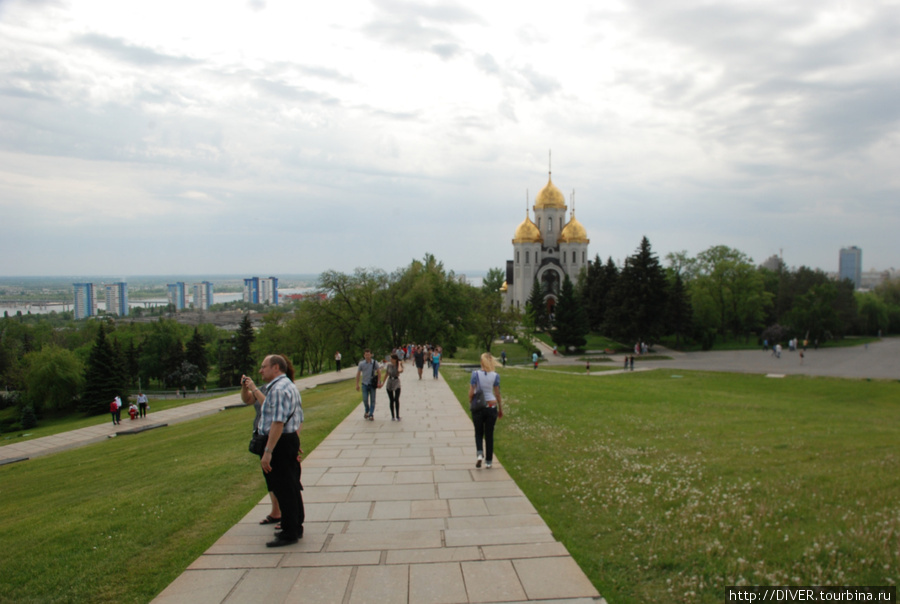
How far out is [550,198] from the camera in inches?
3509

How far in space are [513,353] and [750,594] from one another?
51.1m

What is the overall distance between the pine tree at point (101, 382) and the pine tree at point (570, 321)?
40.1 metres

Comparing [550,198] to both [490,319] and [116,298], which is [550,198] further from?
[116,298]

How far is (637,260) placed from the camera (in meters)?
53.5

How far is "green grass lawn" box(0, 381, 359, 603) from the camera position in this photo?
491 cm

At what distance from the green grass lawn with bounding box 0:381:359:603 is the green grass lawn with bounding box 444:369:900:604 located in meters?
Answer: 3.90

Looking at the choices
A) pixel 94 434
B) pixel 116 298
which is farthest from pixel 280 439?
pixel 116 298

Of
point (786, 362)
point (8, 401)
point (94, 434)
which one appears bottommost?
point (8, 401)

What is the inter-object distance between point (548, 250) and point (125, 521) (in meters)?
84.2

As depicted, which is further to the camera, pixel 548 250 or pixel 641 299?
pixel 548 250

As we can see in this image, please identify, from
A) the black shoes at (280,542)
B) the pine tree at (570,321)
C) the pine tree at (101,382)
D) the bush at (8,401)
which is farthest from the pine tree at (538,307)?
the black shoes at (280,542)

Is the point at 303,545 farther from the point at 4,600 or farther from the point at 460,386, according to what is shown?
the point at 460,386

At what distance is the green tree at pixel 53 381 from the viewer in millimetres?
51781

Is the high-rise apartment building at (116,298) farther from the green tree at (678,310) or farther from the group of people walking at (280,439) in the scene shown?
the group of people walking at (280,439)
